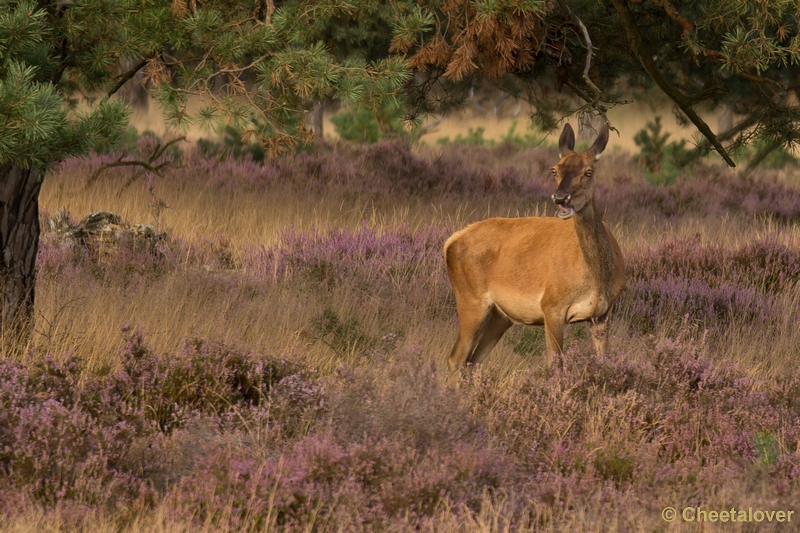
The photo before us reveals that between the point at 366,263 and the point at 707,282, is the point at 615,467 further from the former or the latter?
the point at 707,282

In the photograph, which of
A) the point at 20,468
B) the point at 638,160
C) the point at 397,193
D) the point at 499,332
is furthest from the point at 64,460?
the point at 638,160

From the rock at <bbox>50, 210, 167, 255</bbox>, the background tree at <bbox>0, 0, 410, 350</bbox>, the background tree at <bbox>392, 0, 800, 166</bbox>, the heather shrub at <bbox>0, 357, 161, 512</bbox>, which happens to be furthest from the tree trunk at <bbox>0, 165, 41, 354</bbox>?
the rock at <bbox>50, 210, 167, 255</bbox>

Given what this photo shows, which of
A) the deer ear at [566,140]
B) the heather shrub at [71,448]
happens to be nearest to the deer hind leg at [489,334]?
the deer ear at [566,140]

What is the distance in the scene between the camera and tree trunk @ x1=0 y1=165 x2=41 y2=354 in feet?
19.4

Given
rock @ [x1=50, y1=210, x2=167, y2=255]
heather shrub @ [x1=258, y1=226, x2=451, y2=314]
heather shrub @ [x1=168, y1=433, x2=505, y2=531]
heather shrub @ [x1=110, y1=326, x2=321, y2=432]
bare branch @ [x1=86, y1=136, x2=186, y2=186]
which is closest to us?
heather shrub @ [x1=168, y1=433, x2=505, y2=531]

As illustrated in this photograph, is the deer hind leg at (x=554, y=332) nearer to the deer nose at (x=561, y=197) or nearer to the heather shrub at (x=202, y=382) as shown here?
the deer nose at (x=561, y=197)

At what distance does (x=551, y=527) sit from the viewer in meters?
3.79

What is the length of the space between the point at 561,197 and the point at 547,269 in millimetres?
686

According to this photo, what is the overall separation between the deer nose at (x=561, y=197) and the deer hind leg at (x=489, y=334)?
1.30 meters

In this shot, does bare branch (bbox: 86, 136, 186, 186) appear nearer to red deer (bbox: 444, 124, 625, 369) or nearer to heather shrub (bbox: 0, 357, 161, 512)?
red deer (bbox: 444, 124, 625, 369)

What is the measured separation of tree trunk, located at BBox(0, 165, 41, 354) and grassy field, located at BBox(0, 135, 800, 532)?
0.84 ft

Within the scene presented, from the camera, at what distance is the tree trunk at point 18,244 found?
19.4ft

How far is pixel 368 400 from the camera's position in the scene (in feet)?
15.5

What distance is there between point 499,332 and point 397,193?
7.94 m
